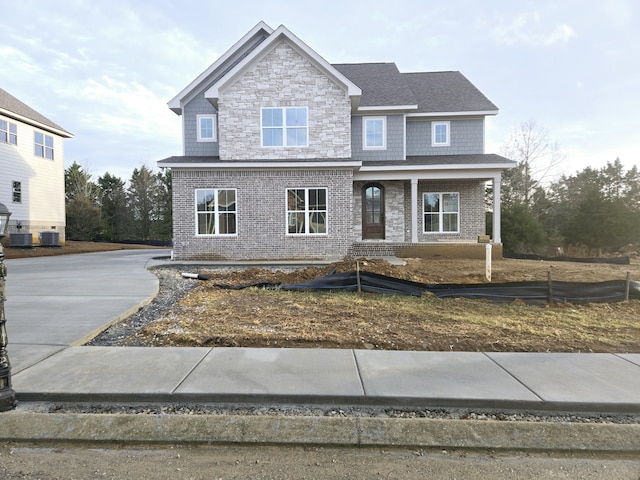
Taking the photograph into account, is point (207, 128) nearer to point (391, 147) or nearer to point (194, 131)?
Answer: point (194, 131)

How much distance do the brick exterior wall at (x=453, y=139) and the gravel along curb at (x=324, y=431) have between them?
53.0 feet

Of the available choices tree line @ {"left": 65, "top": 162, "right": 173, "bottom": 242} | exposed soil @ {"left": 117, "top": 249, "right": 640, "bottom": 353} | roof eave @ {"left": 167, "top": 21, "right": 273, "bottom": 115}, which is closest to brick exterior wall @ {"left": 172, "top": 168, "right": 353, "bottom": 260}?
roof eave @ {"left": 167, "top": 21, "right": 273, "bottom": 115}

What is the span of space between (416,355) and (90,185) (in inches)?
1782

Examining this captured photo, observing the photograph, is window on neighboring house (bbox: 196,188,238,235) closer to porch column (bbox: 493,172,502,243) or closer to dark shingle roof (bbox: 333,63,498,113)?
dark shingle roof (bbox: 333,63,498,113)

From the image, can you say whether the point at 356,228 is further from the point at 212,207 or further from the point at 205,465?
the point at 205,465

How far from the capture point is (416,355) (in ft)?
14.1

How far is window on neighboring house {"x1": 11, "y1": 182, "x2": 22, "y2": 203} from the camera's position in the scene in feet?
76.1

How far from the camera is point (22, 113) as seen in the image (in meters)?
23.6

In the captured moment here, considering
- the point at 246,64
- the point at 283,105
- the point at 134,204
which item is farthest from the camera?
the point at 134,204

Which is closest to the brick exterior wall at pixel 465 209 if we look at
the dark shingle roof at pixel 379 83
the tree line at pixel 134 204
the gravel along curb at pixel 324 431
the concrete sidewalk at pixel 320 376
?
the dark shingle roof at pixel 379 83

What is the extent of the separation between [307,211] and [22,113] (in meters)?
22.0

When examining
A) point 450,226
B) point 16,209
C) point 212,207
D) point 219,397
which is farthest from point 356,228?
point 16,209

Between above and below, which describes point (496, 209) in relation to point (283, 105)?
below

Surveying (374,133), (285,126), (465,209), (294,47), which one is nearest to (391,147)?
(374,133)
